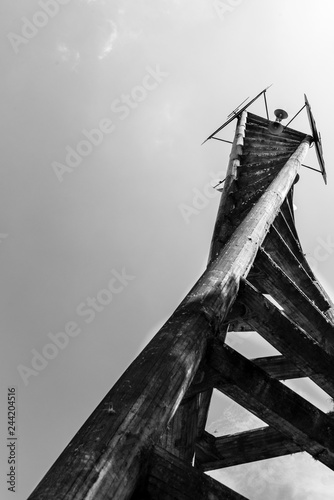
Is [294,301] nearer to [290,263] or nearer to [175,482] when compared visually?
[290,263]

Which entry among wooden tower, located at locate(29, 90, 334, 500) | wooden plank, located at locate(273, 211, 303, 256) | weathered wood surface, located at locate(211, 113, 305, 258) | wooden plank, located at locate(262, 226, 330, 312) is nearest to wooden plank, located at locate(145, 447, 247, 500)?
wooden tower, located at locate(29, 90, 334, 500)

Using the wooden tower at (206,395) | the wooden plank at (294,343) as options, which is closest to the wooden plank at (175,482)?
the wooden tower at (206,395)

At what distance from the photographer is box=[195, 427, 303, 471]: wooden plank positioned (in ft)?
13.6

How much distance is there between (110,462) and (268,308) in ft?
6.47

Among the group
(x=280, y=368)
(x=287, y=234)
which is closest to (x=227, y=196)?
(x=287, y=234)

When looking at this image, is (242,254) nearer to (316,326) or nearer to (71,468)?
(316,326)

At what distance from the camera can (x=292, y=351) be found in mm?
3289

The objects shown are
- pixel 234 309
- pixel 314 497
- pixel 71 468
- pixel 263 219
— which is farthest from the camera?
pixel 314 497

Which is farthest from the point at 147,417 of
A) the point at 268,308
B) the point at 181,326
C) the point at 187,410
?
the point at 268,308

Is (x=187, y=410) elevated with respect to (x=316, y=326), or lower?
lower

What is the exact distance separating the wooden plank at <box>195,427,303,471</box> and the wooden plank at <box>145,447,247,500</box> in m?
2.45

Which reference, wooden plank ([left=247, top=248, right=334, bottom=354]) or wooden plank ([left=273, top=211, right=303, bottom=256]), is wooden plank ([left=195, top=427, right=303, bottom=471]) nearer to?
wooden plank ([left=247, top=248, right=334, bottom=354])

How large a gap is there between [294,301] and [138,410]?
2.87 metres

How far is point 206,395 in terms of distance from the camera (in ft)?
14.5
